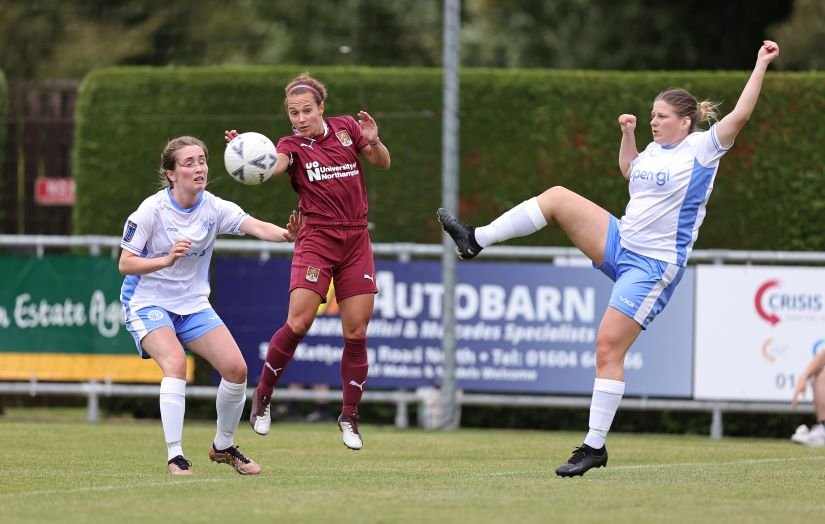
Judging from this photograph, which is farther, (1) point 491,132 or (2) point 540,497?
(1) point 491,132

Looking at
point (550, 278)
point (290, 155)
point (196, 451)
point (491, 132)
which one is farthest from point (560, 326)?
point (290, 155)

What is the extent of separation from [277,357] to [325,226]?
90 cm

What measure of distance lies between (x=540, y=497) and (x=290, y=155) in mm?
2965

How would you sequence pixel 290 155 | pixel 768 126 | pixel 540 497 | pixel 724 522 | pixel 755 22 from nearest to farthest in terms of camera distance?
1. pixel 724 522
2. pixel 540 497
3. pixel 290 155
4. pixel 768 126
5. pixel 755 22

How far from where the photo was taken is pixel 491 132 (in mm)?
16188

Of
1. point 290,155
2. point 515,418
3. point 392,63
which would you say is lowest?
point 515,418

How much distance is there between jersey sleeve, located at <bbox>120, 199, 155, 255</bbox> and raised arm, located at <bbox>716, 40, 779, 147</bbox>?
10.7 ft

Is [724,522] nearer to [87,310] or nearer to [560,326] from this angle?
[560,326]

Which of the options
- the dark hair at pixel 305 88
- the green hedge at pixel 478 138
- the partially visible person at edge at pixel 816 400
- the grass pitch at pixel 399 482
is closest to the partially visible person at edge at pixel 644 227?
the grass pitch at pixel 399 482

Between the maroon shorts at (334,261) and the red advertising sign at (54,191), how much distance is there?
9.32 meters

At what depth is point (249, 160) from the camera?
30.1 ft

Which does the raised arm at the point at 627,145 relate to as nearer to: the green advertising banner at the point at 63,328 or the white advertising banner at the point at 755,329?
the white advertising banner at the point at 755,329

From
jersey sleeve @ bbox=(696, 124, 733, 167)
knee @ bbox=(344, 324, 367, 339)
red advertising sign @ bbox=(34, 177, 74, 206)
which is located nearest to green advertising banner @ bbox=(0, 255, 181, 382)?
red advertising sign @ bbox=(34, 177, 74, 206)

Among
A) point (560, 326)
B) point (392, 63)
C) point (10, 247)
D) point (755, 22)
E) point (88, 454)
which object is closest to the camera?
point (88, 454)
